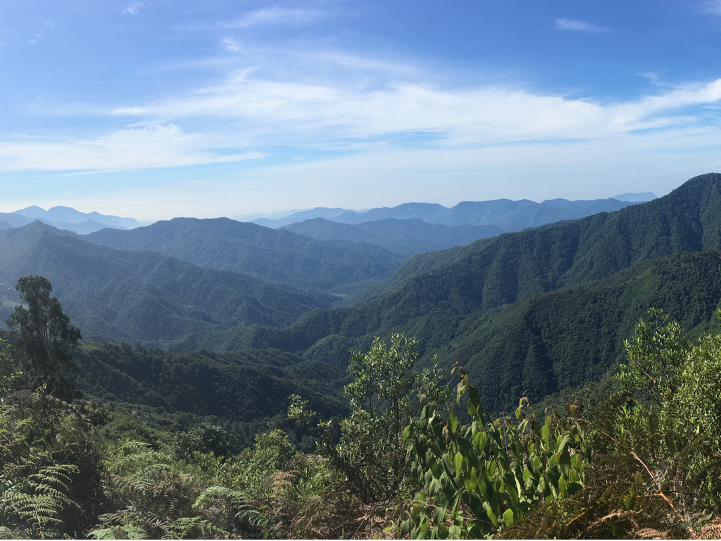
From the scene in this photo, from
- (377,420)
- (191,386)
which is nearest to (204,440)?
(377,420)

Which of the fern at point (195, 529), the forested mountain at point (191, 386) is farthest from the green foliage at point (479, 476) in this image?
the forested mountain at point (191, 386)

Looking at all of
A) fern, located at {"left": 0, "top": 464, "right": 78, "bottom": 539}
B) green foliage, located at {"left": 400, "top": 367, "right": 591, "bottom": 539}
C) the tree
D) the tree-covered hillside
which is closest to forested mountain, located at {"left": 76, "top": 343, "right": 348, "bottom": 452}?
the tree-covered hillside

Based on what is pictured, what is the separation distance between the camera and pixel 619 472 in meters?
3.35

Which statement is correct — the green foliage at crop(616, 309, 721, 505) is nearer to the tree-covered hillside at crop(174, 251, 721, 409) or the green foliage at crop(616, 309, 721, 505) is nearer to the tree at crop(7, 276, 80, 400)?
the tree at crop(7, 276, 80, 400)

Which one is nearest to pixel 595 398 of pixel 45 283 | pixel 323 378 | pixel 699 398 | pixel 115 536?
pixel 699 398

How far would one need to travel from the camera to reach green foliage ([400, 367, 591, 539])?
2999 mm

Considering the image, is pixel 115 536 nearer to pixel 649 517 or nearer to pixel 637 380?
pixel 649 517

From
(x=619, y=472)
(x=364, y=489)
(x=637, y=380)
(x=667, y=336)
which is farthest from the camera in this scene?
(x=667, y=336)

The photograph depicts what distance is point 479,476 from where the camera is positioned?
317 centimetres

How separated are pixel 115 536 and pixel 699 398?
796 cm

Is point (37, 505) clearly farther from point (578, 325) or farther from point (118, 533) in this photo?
point (578, 325)

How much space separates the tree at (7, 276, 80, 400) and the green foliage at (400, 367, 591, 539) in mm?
29443

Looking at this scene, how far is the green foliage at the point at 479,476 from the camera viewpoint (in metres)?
3.00

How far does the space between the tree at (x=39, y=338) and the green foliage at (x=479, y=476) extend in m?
29.4
